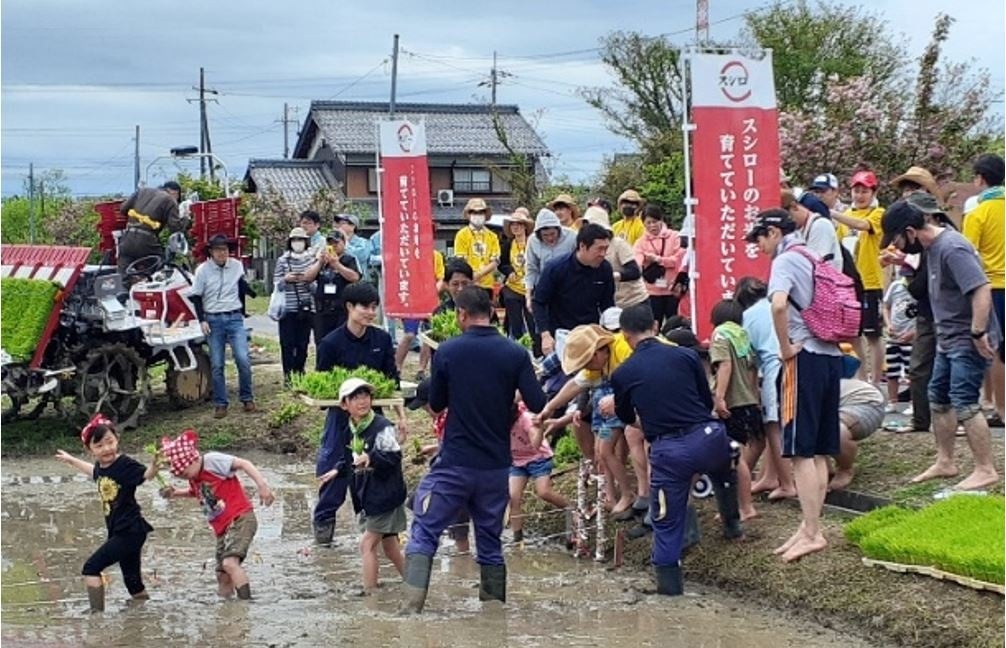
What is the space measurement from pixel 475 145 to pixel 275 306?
119 feet

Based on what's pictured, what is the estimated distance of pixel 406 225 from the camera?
48.9ft

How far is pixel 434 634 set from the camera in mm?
7328

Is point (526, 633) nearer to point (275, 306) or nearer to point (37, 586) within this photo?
point (37, 586)

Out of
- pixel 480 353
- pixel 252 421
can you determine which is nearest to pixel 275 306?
pixel 252 421

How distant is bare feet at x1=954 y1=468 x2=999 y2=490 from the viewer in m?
8.47

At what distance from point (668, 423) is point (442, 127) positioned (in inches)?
1736

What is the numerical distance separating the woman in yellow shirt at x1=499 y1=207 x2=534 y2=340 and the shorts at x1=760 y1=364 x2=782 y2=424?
5556 mm

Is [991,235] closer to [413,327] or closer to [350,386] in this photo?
[350,386]

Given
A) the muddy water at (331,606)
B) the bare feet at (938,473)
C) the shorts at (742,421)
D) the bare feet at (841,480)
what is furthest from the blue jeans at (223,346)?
the bare feet at (938,473)

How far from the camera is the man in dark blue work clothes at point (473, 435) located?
7.76 meters

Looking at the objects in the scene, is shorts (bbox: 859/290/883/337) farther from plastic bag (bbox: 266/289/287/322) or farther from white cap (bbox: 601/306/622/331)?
plastic bag (bbox: 266/289/287/322)

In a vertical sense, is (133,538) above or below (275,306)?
below

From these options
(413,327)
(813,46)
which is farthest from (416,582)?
(813,46)

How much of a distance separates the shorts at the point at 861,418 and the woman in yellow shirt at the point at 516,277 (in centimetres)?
571
